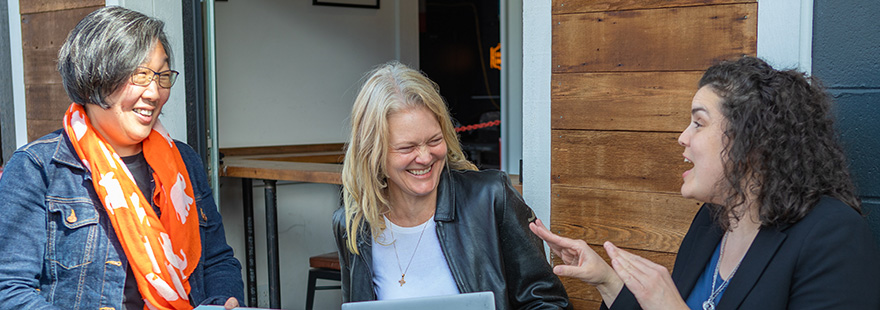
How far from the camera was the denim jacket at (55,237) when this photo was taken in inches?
59.0

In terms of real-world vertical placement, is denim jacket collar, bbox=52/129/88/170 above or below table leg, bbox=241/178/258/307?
above

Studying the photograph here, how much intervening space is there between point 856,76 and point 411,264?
1.16m

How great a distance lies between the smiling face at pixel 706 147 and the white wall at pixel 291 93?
3124mm

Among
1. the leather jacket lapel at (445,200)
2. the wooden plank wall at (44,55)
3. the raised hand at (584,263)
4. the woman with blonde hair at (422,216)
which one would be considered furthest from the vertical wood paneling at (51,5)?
the raised hand at (584,263)

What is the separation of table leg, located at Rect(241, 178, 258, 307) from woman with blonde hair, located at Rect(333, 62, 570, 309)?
2196 mm

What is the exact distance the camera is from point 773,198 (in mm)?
1309

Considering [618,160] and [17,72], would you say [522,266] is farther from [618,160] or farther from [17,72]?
[17,72]

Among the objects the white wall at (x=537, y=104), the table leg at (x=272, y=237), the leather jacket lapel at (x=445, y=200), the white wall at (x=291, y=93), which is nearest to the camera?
the leather jacket lapel at (x=445, y=200)

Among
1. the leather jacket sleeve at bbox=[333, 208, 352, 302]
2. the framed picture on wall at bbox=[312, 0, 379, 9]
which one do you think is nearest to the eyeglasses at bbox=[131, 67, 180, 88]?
the leather jacket sleeve at bbox=[333, 208, 352, 302]

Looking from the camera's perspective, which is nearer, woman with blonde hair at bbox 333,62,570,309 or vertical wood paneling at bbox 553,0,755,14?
woman with blonde hair at bbox 333,62,570,309

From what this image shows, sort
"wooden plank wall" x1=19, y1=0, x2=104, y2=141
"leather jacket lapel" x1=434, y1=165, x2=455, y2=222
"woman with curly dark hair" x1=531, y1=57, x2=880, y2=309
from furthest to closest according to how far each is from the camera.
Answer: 1. "wooden plank wall" x1=19, y1=0, x2=104, y2=141
2. "leather jacket lapel" x1=434, y1=165, x2=455, y2=222
3. "woman with curly dark hair" x1=531, y1=57, x2=880, y2=309

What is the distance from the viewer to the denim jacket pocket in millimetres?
1563

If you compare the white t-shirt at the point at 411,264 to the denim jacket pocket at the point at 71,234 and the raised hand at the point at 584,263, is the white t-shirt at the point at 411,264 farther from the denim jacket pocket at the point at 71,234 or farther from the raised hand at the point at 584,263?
the denim jacket pocket at the point at 71,234

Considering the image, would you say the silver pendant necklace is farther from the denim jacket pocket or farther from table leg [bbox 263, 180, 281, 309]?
table leg [bbox 263, 180, 281, 309]
